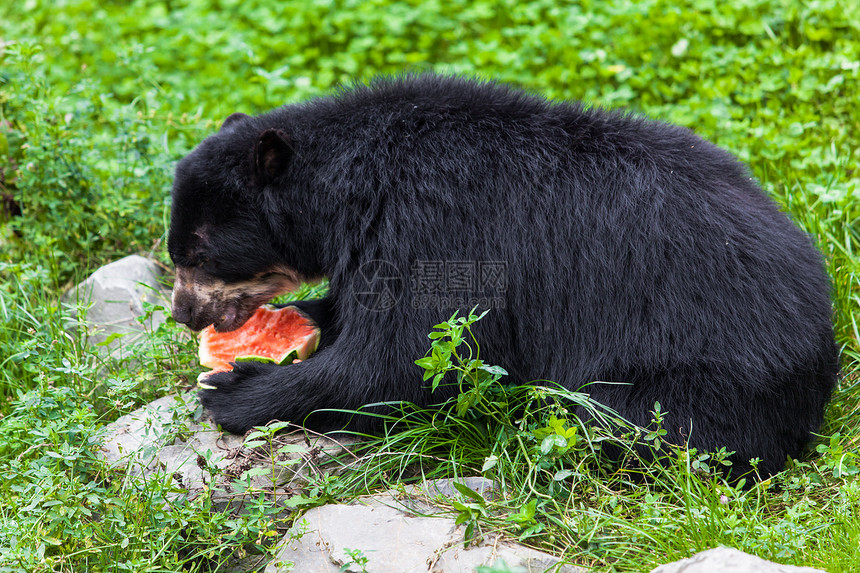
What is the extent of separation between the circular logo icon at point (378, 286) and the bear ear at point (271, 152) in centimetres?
67

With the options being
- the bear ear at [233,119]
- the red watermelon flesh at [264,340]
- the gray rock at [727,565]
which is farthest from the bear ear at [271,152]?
the gray rock at [727,565]

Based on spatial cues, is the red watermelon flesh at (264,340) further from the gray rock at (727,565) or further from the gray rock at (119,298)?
the gray rock at (727,565)

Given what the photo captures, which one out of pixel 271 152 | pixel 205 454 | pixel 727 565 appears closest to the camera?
pixel 727 565

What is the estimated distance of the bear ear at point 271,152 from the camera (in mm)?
3871

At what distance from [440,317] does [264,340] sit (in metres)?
1.21

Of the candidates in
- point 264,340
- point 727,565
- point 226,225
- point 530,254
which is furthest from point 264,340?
point 727,565

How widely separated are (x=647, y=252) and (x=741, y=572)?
1591 millimetres

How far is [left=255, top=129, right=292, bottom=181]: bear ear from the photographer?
3.87 meters

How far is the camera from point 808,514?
3.42m

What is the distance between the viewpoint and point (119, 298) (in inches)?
204

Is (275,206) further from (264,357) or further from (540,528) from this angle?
(540,528)

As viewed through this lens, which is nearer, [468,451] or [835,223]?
[468,451]

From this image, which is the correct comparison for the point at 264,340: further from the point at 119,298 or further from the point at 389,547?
the point at 389,547

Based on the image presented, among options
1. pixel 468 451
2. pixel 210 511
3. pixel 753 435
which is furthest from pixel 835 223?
pixel 210 511
